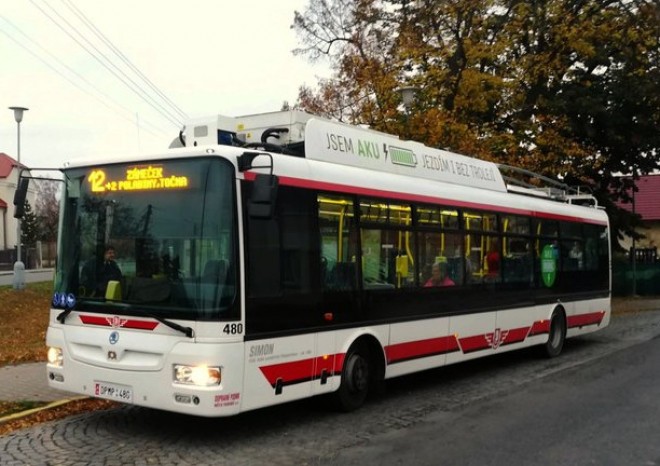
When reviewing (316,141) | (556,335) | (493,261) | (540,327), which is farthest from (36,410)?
(556,335)

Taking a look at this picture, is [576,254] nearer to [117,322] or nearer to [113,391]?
[117,322]

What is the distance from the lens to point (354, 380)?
773 centimetres

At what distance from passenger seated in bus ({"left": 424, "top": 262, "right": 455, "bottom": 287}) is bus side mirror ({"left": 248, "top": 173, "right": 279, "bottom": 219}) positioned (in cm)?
353

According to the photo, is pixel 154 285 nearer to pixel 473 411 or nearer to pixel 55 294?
pixel 55 294

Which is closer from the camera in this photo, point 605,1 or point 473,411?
point 473,411

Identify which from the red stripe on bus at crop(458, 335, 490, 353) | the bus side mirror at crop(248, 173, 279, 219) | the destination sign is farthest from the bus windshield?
the red stripe on bus at crop(458, 335, 490, 353)

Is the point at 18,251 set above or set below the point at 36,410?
above

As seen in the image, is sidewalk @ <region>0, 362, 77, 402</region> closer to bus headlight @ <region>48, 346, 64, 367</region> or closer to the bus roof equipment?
bus headlight @ <region>48, 346, 64, 367</region>

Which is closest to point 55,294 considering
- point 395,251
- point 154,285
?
point 154,285

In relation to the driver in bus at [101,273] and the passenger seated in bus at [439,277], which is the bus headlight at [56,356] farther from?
the passenger seated in bus at [439,277]

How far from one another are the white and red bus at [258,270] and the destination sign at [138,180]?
0.01m

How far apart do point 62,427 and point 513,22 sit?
19117mm

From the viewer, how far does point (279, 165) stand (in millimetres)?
6828

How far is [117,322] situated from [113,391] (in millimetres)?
644
